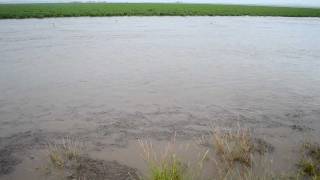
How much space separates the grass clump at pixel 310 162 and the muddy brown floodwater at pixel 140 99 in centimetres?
26

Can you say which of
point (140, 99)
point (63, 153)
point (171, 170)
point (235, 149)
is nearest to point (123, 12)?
point (140, 99)

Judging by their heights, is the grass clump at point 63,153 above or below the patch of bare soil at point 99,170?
above

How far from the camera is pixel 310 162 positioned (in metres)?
5.66

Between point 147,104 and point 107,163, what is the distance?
339 centimetres

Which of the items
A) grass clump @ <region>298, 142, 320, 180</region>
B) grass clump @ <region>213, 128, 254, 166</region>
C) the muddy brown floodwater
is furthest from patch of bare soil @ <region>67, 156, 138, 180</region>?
grass clump @ <region>298, 142, 320, 180</region>

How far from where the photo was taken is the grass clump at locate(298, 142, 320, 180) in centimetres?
539

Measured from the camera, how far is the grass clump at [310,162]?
5.39 metres

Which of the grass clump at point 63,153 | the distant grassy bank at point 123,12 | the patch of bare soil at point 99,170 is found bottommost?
the patch of bare soil at point 99,170

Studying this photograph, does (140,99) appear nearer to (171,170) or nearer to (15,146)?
(15,146)

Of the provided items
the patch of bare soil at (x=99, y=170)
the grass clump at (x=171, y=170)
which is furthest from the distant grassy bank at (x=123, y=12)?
the grass clump at (x=171, y=170)

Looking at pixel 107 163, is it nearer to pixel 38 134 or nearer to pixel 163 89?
pixel 38 134

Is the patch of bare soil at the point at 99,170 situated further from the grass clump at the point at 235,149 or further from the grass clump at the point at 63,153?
the grass clump at the point at 235,149

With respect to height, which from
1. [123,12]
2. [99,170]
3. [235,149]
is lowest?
[99,170]

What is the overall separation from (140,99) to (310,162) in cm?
494
